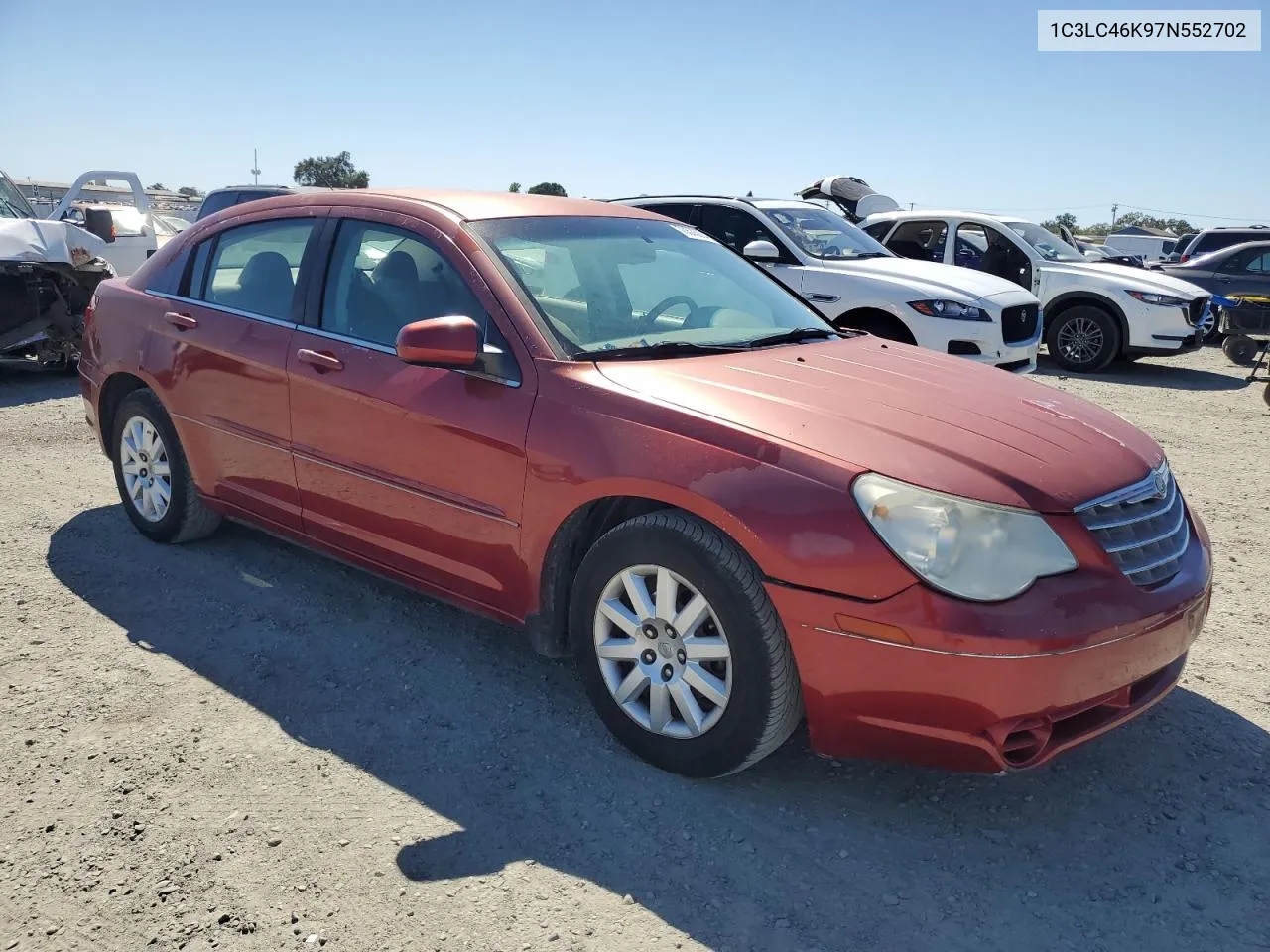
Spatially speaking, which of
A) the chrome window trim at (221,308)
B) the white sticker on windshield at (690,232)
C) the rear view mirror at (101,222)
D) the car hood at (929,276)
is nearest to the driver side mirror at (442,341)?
the chrome window trim at (221,308)

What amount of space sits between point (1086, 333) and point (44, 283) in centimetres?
1074

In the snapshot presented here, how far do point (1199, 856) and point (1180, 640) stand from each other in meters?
0.58

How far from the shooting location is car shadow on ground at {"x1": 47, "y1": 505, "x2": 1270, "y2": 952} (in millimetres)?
2547

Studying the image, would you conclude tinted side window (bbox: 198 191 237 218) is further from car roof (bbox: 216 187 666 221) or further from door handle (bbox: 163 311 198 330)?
car roof (bbox: 216 187 666 221)

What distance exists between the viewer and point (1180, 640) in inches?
115

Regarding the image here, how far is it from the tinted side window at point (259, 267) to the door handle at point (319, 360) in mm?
248

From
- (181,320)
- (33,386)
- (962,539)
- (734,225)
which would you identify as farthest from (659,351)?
(33,386)

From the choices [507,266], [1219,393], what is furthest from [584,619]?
[1219,393]

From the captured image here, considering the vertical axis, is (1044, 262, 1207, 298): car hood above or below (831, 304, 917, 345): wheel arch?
above

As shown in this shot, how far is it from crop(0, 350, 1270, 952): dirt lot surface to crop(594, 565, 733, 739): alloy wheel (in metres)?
0.22

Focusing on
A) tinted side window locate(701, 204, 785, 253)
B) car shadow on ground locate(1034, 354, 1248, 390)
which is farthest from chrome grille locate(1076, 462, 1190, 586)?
car shadow on ground locate(1034, 354, 1248, 390)

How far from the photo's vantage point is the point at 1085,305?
11859 millimetres

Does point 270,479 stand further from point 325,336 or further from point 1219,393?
point 1219,393

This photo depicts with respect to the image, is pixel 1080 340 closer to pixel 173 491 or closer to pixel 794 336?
pixel 794 336
